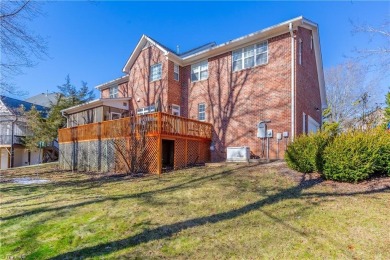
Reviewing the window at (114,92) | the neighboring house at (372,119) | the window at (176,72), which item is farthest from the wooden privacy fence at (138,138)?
the neighboring house at (372,119)

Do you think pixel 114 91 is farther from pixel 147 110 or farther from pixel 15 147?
pixel 15 147

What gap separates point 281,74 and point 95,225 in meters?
10.8

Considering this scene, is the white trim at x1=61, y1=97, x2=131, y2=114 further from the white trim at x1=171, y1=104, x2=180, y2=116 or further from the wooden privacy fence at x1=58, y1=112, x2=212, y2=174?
the white trim at x1=171, y1=104, x2=180, y2=116

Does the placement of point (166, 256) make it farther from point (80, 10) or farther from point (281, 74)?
point (281, 74)

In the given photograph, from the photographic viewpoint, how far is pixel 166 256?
3.68 m

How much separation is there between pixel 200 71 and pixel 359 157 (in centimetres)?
1104

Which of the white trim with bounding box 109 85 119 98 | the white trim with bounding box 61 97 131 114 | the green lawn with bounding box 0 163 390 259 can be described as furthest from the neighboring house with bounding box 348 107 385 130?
the white trim with bounding box 109 85 119 98

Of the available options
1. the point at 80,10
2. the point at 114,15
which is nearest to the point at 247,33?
the point at 114,15

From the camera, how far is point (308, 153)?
306 inches

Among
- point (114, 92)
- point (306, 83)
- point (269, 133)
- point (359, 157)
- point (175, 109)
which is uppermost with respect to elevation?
point (114, 92)

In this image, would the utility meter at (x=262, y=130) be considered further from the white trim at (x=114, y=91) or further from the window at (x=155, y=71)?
the white trim at (x=114, y=91)

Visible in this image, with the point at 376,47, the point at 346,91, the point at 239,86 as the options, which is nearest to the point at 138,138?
the point at 239,86

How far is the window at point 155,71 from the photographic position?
16.3 metres

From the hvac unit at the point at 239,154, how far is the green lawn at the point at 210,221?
3.39 metres
